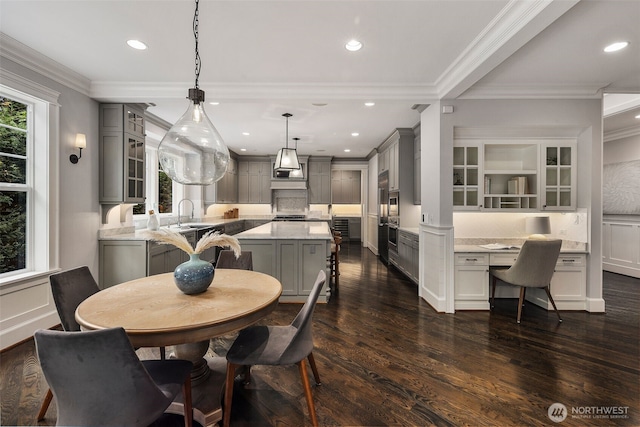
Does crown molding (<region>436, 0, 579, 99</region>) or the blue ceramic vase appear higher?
crown molding (<region>436, 0, 579, 99</region>)

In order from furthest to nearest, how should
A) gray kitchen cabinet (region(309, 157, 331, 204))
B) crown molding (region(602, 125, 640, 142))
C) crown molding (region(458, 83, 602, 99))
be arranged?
gray kitchen cabinet (region(309, 157, 331, 204)) → crown molding (region(602, 125, 640, 142)) → crown molding (region(458, 83, 602, 99))

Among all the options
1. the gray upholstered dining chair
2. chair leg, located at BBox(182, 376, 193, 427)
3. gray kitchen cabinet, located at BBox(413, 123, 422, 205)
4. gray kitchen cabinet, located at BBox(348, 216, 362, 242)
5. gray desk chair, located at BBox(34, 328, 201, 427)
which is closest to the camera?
gray desk chair, located at BBox(34, 328, 201, 427)

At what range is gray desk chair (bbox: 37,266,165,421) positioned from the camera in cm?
187

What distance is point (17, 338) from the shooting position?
266 cm

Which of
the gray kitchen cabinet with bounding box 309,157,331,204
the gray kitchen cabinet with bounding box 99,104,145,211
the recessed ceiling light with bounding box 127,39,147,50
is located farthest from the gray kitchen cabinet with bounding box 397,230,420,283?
the gray kitchen cabinet with bounding box 99,104,145,211

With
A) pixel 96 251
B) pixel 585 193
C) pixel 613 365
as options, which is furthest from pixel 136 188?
pixel 585 193

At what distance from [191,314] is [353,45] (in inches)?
96.2

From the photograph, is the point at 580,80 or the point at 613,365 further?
the point at 580,80

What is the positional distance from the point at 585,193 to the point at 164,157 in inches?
177

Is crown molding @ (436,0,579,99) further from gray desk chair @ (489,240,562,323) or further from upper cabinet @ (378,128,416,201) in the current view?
upper cabinet @ (378,128,416,201)

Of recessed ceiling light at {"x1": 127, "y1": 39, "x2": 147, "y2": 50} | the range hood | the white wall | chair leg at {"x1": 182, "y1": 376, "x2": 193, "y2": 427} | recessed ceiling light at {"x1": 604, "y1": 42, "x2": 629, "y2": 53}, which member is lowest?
chair leg at {"x1": 182, "y1": 376, "x2": 193, "y2": 427}

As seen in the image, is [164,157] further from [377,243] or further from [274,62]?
[377,243]

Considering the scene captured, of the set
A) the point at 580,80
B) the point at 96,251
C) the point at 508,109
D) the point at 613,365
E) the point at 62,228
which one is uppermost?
the point at 580,80

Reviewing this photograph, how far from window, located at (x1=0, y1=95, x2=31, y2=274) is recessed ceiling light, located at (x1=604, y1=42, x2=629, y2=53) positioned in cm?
548
